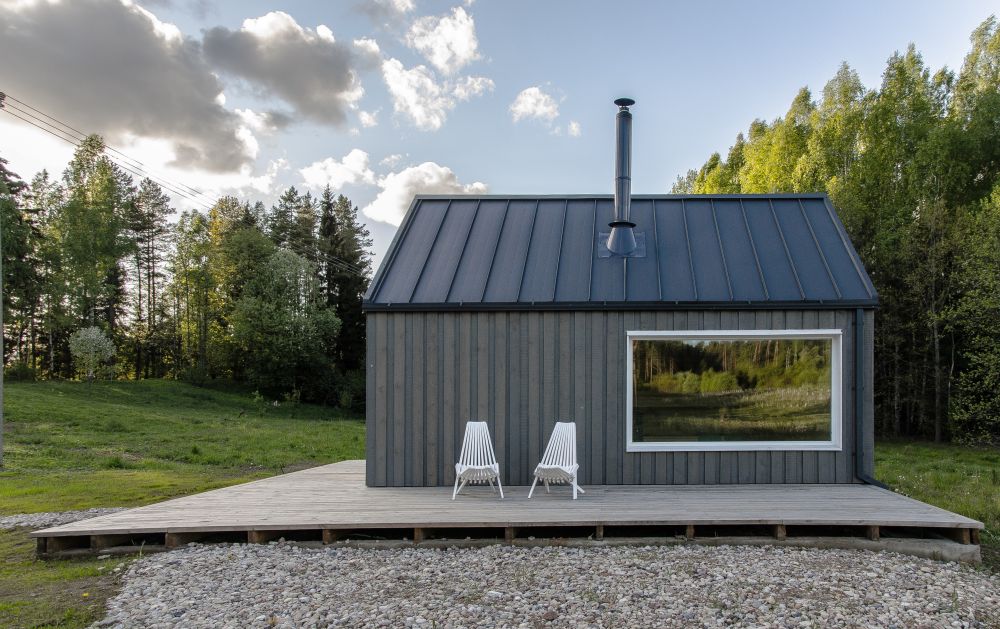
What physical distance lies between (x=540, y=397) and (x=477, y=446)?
34.3 inches

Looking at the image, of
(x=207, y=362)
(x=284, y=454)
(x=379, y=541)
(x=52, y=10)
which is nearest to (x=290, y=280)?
(x=207, y=362)

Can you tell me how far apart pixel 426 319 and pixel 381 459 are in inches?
61.0

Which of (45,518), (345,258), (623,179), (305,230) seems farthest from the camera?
(305,230)

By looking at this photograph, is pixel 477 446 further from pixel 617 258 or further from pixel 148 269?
pixel 148 269

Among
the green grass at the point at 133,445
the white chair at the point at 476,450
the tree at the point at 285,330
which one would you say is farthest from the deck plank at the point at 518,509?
the tree at the point at 285,330

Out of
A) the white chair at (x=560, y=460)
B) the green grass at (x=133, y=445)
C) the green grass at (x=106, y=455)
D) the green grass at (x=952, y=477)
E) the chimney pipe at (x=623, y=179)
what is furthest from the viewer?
the green grass at (x=133, y=445)

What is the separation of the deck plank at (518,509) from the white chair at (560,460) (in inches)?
7.7

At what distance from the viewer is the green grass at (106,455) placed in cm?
375

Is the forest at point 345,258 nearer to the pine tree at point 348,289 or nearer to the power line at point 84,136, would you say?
the pine tree at point 348,289

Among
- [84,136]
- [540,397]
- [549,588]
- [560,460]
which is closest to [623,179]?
[540,397]

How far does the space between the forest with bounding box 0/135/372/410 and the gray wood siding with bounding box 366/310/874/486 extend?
16.9m

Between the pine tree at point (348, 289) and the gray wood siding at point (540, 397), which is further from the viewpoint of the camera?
the pine tree at point (348, 289)

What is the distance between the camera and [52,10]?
1239cm

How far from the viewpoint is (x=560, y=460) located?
17.5ft
